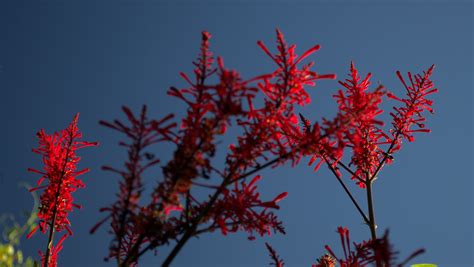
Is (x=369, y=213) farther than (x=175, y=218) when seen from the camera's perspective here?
Yes

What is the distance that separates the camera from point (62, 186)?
320cm

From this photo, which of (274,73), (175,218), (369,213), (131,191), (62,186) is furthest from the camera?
(369,213)

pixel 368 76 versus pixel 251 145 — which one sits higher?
pixel 368 76

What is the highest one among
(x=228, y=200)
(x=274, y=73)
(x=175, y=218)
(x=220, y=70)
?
(x=274, y=73)

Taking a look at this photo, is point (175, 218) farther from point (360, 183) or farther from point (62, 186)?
point (360, 183)

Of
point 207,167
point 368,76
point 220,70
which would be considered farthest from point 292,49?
point 368,76

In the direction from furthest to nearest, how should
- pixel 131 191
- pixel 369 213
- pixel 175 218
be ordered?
→ pixel 369 213 → pixel 175 218 → pixel 131 191

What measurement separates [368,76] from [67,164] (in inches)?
99.4

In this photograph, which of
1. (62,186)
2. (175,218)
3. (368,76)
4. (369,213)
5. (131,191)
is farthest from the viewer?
(368,76)

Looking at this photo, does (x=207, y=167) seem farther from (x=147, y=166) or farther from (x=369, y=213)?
(x=369, y=213)

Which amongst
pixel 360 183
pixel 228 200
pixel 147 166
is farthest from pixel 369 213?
pixel 147 166

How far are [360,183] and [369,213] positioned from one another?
39 cm

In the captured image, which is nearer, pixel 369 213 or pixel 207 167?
pixel 207 167

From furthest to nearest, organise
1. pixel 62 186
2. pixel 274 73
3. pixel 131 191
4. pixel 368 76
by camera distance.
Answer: pixel 368 76 → pixel 62 186 → pixel 274 73 → pixel 131 191
